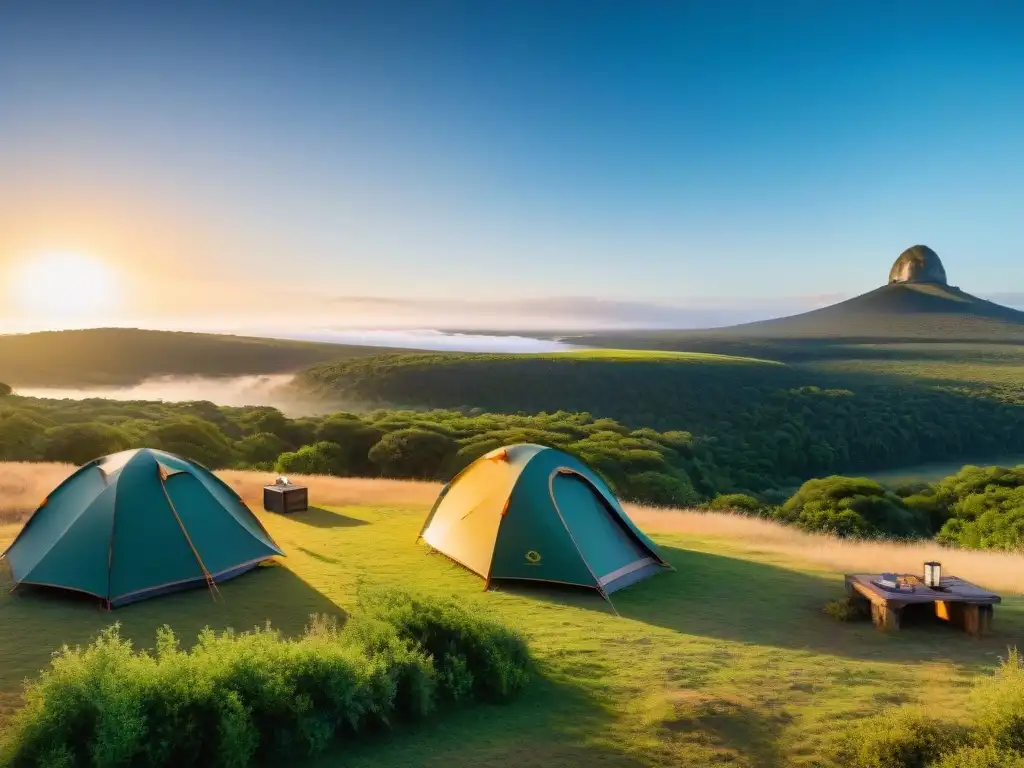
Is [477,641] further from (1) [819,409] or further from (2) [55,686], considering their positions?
(1) [819,409]

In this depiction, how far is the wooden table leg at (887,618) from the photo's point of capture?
9883mm

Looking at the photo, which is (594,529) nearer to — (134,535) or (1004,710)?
(1004,710)

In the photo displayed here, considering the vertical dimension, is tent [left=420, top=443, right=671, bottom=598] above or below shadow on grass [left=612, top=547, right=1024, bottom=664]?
above

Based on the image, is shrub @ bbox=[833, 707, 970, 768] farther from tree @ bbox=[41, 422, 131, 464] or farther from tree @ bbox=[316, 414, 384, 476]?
tree @ bbox=[316, 414, 384, 476]

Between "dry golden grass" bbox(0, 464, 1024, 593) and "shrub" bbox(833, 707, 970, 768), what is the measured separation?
7592 millimetres

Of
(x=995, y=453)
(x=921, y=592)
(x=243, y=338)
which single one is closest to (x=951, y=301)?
(x=995, y=453)

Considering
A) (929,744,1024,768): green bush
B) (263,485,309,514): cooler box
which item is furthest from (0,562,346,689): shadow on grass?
(929,744,1024,768): green bush

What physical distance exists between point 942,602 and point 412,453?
3069 cm

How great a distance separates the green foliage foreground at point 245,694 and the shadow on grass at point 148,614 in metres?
2.59

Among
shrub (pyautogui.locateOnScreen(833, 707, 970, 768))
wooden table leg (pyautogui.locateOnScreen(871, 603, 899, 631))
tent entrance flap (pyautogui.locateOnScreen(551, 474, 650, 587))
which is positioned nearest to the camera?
shrub (pyautogui.locateOnScreen(833, 707, 970, 768))

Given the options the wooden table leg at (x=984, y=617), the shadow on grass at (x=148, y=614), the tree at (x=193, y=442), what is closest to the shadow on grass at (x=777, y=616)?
the wooden table leg at (x=984, y=617)

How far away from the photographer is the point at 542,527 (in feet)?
39.8

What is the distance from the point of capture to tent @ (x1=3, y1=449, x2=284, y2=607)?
10.7m

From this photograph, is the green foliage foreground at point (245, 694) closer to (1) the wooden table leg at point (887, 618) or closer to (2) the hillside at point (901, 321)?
(1) the wooden table leg at point (887, 618)
